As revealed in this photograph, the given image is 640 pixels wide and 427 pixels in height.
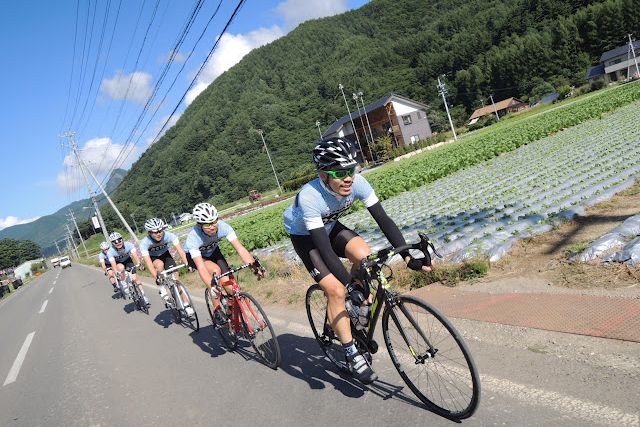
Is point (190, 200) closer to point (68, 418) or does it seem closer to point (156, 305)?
point (156, 305)

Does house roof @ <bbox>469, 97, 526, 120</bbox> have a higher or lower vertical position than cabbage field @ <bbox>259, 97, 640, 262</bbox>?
higher

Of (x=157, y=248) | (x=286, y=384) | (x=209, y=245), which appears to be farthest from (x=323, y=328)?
(x=157, y=248)

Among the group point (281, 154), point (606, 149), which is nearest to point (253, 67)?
point (281, 154)

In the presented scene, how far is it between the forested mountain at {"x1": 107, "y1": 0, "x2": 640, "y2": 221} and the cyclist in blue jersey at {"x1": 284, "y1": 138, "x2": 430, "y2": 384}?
83605 mm

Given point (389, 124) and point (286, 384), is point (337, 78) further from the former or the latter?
point (286, 384)

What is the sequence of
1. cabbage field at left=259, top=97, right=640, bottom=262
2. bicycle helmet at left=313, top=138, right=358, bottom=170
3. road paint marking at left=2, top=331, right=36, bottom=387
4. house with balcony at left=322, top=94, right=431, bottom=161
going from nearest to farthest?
bicycle helmet at left=313, top=138, right=358, bottom=170 < cabbage field at left=259, top=97, right=640, bottom=262 < road paint marking at left=2, top=331, right=36, bottom=387 < house with balcony at left=322, top=94, right=431, bottom=161

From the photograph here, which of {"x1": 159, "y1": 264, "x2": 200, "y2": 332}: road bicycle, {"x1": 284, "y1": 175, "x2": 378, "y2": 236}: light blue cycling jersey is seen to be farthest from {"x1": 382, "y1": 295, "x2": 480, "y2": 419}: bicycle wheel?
{"x1": 159, "y1": 264, "x2": 200, "y2": 332}: road bicycle

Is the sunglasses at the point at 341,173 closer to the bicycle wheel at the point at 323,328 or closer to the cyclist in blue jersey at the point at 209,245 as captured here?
the bicycle wheel at the point at 323,328

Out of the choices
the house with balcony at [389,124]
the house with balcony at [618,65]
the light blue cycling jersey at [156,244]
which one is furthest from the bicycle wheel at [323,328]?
the house with balcony at [618,65]

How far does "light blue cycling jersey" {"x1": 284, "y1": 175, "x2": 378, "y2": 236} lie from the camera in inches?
138

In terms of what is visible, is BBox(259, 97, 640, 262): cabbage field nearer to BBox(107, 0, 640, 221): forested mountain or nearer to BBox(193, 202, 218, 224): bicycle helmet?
BBox(193, 202, 218, 224): bicycle helmet

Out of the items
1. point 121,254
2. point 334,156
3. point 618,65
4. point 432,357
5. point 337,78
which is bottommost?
point 432,357

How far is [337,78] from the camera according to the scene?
10744cm

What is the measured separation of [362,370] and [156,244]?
639cm
